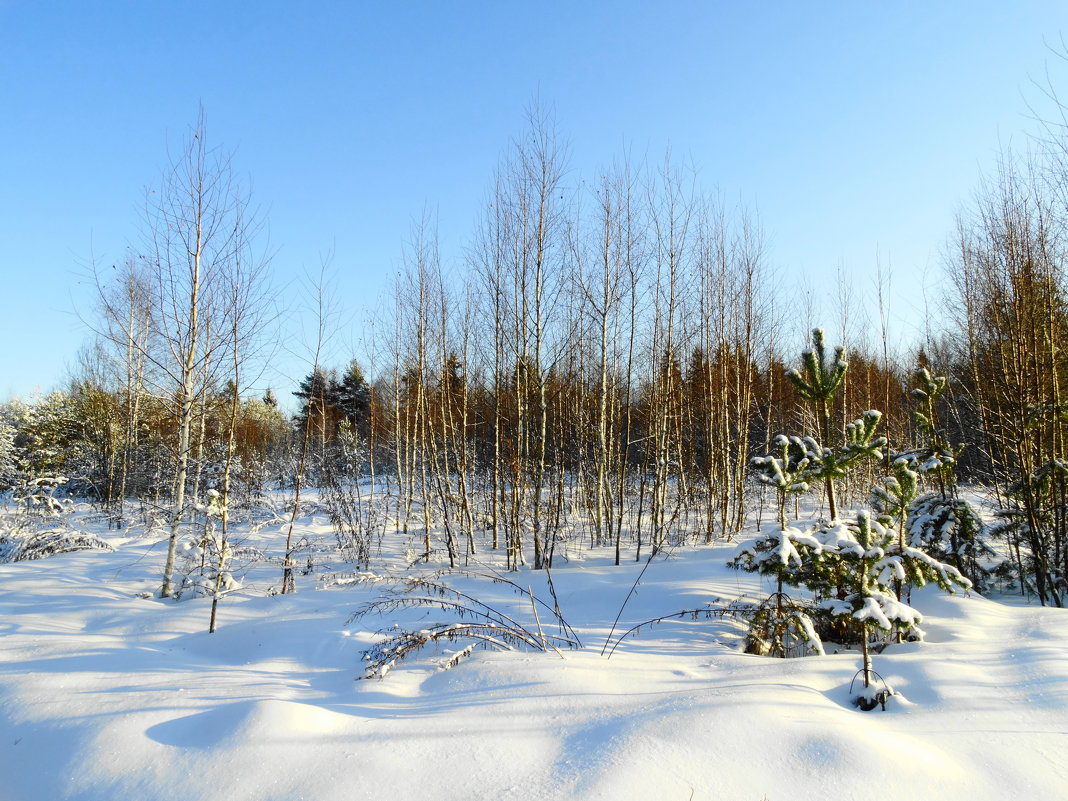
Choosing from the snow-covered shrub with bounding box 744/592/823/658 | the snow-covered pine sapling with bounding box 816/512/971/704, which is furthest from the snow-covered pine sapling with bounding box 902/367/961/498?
the snow-covered shrub with bounding box 744/592/823/658

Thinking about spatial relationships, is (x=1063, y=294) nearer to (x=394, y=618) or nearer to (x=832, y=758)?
(x=832, y=758)

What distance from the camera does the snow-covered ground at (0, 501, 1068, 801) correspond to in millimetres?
2672

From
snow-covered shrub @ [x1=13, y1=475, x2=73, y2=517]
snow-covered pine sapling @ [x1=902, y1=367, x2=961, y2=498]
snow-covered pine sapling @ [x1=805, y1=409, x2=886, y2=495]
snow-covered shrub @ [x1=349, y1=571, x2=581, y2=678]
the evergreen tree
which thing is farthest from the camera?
the evergreen tree

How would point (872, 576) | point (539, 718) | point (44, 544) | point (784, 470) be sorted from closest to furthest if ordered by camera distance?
point (539, 718) → point (872, 576) → point (784, 470) → point (44, 544)

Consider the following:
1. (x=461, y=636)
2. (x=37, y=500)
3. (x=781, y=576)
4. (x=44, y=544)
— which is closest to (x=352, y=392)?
(x=37, y=500)

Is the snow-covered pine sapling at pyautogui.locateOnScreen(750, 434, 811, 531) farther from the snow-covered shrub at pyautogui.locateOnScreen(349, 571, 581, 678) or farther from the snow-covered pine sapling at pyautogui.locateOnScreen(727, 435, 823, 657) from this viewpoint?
the snow-covered shrub at pyautogui.locateOnScreen(349, 571, 581, 678)

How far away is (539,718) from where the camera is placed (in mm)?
3238

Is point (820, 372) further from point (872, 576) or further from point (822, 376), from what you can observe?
point (872, 576)

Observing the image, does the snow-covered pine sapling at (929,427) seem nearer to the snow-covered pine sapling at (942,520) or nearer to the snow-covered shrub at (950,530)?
the snow-covered pine sapling at (942,520)

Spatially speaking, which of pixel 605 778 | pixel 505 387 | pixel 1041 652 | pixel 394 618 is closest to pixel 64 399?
pixel 505 387

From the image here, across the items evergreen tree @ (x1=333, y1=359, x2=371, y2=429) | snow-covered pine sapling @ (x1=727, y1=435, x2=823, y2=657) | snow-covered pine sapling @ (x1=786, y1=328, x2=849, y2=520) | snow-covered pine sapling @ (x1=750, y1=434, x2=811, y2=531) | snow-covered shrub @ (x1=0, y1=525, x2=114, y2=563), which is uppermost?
evergreen tree @ (x1=333, y1=359, x2=371, y2=429)

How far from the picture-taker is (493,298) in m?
10.2

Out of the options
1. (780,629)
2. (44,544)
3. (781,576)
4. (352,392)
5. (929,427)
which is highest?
(352,392)

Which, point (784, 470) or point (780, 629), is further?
point (784, 470)
